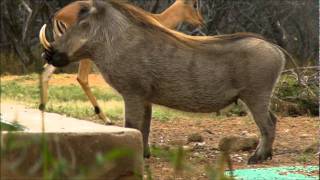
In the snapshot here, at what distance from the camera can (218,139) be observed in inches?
246

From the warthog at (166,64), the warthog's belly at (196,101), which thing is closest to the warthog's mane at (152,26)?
the warthog at (166,64)

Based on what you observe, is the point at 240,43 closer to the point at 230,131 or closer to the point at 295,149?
the point at 295,149

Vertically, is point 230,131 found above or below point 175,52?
below

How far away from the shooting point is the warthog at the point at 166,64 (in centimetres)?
472

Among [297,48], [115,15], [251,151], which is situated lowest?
[297,48]

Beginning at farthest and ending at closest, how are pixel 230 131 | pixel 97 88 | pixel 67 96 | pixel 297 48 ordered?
pixel 297 48, pixel 97 88, pixel 67 96, pixel 230 131

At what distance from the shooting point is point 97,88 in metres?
10.8

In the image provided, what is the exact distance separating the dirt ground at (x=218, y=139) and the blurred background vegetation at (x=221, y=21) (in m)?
7.55

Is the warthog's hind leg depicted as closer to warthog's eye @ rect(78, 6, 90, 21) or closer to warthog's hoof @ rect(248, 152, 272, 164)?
warthog's hoof @ rect(248, 152, 272, 164)

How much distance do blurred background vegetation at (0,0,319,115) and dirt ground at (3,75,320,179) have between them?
24.8 ft

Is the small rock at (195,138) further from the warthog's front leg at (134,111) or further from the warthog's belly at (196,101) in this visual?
the warthog's front leg at (134,111)

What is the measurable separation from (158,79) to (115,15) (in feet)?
1.64

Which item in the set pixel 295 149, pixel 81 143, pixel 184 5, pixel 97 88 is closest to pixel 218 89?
pixel 295 149

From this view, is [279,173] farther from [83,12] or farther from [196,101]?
[83,12]
